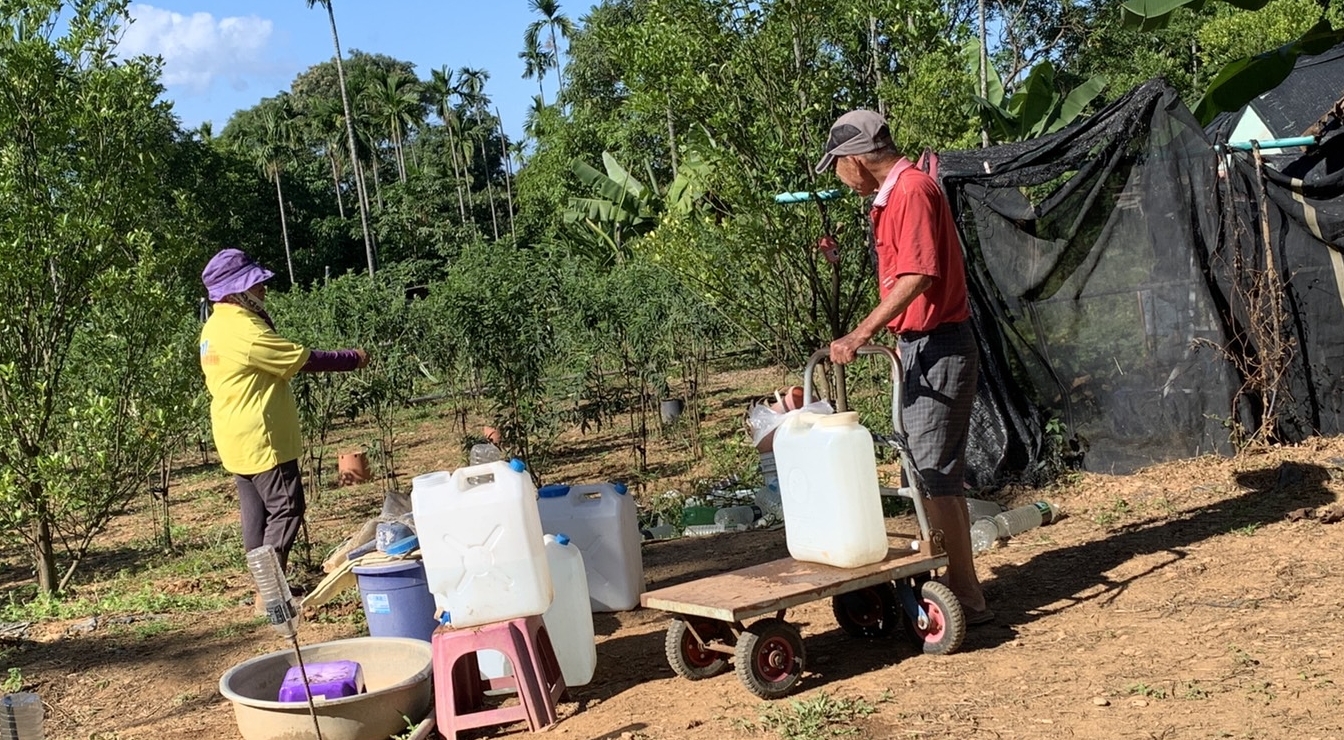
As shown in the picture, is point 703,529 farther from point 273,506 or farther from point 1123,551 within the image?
point 273,506

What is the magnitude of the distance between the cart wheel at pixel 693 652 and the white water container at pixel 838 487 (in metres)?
0.48

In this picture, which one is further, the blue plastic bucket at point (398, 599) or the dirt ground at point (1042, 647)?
the blue plastic bucket at point (398, 599)

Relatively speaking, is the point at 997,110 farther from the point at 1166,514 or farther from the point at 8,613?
the point at 8,613

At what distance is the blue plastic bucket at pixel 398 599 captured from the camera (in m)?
4.49

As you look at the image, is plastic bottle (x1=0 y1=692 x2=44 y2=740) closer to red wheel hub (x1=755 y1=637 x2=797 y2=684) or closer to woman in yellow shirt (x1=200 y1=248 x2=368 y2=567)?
red wheel hub (x1=755 y1=637 x2=797 y2=684)

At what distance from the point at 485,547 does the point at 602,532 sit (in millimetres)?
1192

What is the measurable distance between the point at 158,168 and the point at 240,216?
109ft

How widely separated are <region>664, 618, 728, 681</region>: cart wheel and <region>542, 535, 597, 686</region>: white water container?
1.13ft

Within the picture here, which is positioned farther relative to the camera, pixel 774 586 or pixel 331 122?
pixel 331 122

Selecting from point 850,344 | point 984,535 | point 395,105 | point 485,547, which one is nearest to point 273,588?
point 485,547

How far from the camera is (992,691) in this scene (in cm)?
388

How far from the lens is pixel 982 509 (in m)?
6.59

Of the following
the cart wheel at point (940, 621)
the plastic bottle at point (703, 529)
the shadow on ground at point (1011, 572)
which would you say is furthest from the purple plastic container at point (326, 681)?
the plastic bottle at point (703, 529)

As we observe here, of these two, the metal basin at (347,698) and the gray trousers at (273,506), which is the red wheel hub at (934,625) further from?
the gray trousers at (273,506)
